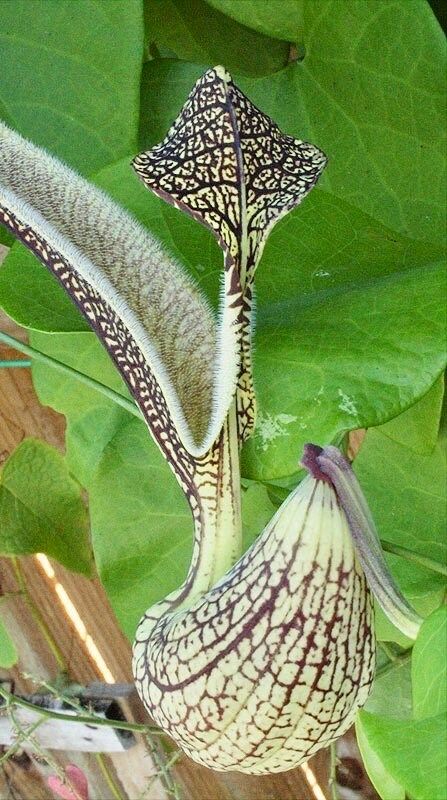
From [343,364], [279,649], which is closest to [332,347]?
[343,364]

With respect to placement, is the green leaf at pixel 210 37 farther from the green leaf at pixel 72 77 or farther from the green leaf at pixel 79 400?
the green leaf at pixel 79 400

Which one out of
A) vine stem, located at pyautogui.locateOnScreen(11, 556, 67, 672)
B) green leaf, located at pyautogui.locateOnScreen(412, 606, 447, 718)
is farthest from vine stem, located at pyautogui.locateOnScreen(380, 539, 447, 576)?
vine stem, located at pyautogui.locateOnScreen(11, 556, 67, 672)

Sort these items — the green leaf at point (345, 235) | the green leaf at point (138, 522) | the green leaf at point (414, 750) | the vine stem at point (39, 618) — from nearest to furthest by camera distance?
the green leaf at point (414, 750), the green leaf at point (345, 235), the green leaf at point (138, 522), the vine stem at point (39, 618)

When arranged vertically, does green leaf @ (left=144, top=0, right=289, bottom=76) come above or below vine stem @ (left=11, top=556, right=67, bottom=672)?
above

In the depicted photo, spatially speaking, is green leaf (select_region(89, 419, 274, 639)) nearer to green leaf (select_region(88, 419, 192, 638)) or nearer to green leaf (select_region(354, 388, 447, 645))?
green leaf (select_region(88, 419, 192, 638))

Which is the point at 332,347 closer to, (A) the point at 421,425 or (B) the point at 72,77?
(A) the point at 421,425

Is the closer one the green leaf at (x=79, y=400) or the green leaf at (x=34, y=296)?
the green leaf at (x=34, y=296)

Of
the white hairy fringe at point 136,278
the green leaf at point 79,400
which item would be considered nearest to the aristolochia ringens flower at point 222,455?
the white hairy fringe at point 136,278
